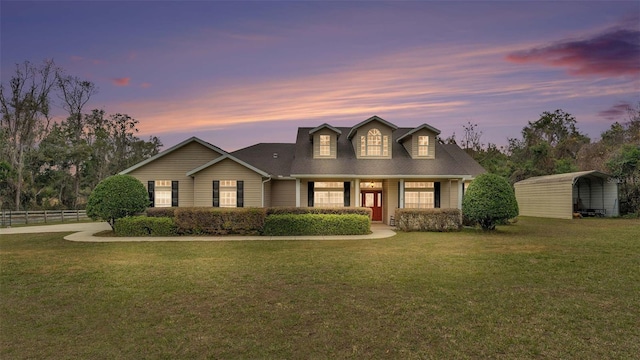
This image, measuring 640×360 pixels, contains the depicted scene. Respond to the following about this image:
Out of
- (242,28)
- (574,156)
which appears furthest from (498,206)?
(574,156)

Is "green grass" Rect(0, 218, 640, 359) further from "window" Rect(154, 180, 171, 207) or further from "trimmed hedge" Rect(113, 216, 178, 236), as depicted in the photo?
"window" Rect(154, 180, 171, 207)

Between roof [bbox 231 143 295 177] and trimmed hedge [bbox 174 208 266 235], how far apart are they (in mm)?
5985

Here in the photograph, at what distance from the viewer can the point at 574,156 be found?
42.9 meters

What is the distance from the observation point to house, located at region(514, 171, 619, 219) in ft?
86.6

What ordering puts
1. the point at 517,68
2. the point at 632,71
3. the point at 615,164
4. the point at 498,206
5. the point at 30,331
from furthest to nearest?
the point at 615,164 < the point at 632,71 < the point at 517,68 < the point at 498,206 < the point at 30,331

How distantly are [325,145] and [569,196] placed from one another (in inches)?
739

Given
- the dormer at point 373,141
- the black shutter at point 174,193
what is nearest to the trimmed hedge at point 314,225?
the dormer at point 373,141

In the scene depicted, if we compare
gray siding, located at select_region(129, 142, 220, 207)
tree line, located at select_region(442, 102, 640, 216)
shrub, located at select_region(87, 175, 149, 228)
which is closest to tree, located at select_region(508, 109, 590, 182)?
tree line, located at select_region(442, 102, 640, 216)

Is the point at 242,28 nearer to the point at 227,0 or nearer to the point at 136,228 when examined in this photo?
the point at 227,0

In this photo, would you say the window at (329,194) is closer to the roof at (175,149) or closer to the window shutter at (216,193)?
the window shutter at (216,193)

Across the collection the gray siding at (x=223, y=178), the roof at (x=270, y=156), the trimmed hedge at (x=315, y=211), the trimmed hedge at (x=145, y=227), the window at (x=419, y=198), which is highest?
the roof at (x=270, y=156)

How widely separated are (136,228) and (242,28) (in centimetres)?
1030

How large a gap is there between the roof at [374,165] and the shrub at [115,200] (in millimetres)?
8045

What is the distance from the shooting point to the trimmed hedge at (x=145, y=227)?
15938 millimetres
